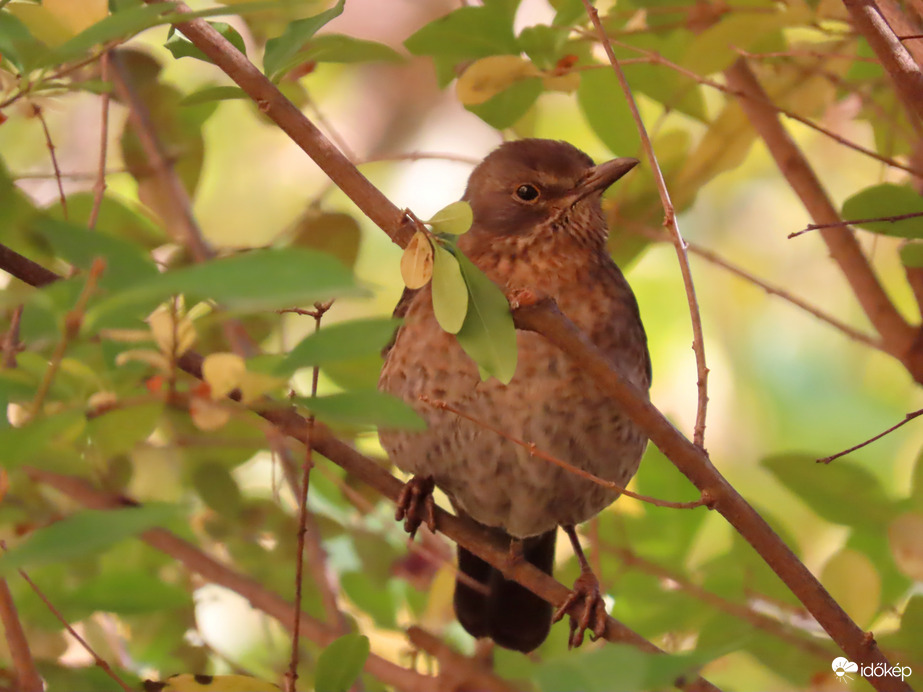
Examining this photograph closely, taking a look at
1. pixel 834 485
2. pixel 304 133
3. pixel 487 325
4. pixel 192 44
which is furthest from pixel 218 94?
pixel 834 485

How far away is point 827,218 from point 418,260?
4.48 feet

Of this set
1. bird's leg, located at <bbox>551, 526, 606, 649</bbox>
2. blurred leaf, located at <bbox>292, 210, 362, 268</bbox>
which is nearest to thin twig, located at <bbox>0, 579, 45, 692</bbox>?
bird's leg, located at <bbox>551, 526, 606, 649</bbox>

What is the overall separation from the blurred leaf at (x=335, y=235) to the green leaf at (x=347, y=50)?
34.3 inches

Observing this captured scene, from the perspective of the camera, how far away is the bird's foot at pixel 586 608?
248cm

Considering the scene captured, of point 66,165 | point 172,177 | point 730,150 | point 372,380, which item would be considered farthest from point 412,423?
point 66,165

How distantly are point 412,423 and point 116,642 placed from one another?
1.84m

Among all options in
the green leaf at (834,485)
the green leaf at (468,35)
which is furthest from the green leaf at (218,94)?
the green leaf at (834,485)

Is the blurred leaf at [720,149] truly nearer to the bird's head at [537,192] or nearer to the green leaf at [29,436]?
the bird's head at [537,192]

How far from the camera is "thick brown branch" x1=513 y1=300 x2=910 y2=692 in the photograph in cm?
173

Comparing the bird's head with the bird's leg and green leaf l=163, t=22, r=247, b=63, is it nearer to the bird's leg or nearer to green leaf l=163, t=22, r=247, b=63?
the bird's leg

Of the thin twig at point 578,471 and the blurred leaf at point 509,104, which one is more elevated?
the blurred leaf at point 509,104

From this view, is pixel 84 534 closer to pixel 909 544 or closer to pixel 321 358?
pixel 321 358

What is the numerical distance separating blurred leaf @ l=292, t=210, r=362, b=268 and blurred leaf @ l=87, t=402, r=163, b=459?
1.46 metres

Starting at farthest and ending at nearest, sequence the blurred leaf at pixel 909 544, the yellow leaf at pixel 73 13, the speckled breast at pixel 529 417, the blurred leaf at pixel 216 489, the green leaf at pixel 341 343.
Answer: the blurred leaf at pixel 216 489, the speckled breast at pixel 529 417, the yellow leaf at pixel 73 13, the blurred leaf at pixel 909 544, the green leaf at pixel 341 343
